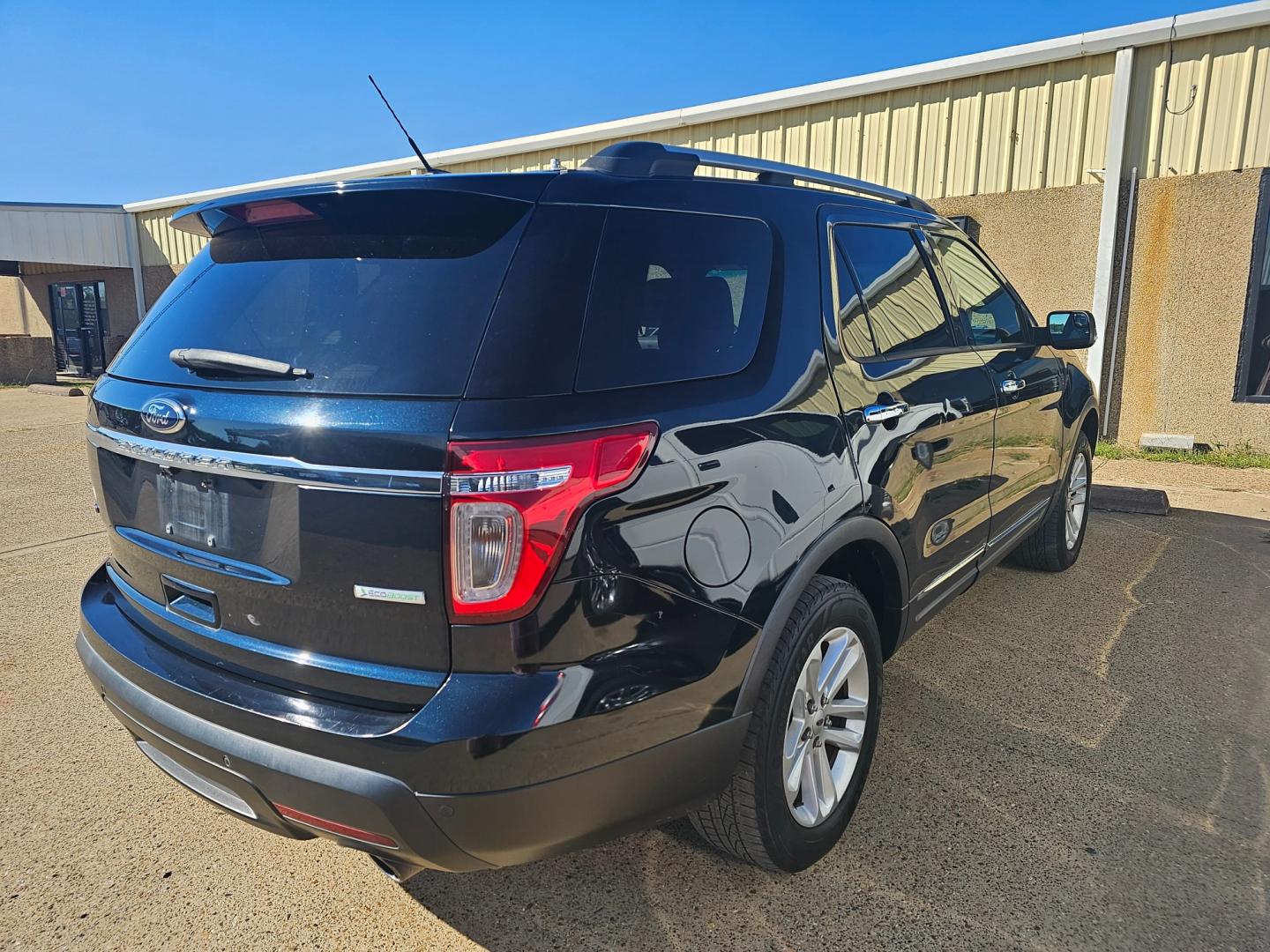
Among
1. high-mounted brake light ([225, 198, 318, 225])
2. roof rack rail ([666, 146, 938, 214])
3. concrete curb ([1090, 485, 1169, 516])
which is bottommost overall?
concrete curb ([1090, 485, 1169, 516])

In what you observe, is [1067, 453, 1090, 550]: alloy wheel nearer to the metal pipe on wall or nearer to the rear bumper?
the rear bumper

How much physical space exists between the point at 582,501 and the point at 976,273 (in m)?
2.84

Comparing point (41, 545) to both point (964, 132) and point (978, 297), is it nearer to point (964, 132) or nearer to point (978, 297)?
point (978, 297)

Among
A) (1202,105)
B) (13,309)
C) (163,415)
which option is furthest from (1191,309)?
(13,309)

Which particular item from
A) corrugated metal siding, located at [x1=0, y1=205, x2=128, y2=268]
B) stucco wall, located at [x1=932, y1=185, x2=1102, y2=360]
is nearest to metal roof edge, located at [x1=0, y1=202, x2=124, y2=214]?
corrugated metal siding, located at [x1=0, y1=205, x2=128, y2=268]

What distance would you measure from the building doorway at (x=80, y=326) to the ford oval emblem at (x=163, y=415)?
21.5 metres

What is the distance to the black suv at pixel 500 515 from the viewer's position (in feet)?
5.32

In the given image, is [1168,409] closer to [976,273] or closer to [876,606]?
[976,273]

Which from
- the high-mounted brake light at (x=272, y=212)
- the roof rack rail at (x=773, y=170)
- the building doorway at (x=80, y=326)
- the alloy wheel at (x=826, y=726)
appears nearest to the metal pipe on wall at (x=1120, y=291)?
the roof rack rail at (x=773, y=170)

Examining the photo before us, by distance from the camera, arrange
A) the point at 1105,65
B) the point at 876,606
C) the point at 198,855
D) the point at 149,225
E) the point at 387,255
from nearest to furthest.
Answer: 1. the point at 387,255
2. the point at 198,855
3. the point at 876,606
4. the point at 1105,65
5. the point at 149,225

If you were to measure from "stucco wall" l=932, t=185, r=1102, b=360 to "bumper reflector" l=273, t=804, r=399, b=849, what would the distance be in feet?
28.0

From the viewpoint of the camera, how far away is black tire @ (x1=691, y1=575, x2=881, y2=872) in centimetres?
205

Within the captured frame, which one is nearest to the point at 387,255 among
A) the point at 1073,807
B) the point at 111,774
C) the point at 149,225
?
the point at 111,774

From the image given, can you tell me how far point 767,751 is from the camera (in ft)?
6.75
